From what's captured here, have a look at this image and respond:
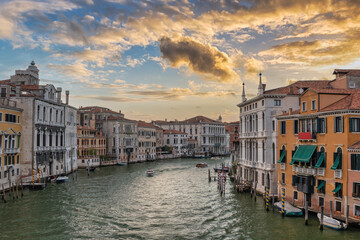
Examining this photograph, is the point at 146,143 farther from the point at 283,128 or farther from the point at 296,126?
the point at 296,126

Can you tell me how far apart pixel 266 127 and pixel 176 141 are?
58.0 metres

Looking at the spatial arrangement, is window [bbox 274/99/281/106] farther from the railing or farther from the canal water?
the railing

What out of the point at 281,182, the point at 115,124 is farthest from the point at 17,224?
the point at 115,124

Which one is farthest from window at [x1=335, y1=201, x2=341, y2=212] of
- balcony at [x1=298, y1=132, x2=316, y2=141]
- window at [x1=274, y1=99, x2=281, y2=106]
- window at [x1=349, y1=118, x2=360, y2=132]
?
window at [x1=274, y1=99, x2=281, y2=106]

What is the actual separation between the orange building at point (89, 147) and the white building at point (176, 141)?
26.8 m

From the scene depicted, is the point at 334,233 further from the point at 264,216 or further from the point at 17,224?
the point at 17,224

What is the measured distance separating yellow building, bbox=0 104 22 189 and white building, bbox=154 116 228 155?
61504mm

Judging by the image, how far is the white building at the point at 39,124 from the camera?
3131cm

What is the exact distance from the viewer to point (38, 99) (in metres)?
32.2

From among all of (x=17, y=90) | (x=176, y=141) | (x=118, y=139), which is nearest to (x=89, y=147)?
(x=118, y=139)

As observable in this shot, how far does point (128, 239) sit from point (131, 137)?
4701 centimetres

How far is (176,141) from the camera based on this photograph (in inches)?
3243

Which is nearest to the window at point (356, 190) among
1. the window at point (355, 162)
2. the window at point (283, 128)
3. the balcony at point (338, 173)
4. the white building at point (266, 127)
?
the window at point (355, 162)

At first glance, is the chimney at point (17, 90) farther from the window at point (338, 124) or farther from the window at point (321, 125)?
the window at point (338, 124)
